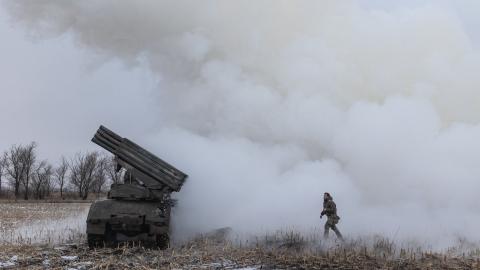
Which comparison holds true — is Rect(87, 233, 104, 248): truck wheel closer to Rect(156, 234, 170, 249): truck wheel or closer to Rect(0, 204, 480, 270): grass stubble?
Rect(0, 204, 480, 270): grass stubble

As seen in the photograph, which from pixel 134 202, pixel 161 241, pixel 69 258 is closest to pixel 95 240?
pixel 134 202

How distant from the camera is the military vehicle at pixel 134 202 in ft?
41.8

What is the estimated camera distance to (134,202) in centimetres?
1342

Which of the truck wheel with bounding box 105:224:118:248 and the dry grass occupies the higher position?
the truck wheel with bounding box 105:224:118:248

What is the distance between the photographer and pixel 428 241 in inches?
563

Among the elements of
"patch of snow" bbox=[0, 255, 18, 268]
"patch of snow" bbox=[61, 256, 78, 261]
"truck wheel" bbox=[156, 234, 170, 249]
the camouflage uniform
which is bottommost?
"patch of snow" bbox=[0, 255, 18, 268]

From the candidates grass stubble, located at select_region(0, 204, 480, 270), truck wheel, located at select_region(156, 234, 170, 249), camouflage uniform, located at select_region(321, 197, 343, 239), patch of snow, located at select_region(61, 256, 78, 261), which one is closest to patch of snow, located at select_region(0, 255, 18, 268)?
grass stubble, located at select_region(0, 204, 480, 270)

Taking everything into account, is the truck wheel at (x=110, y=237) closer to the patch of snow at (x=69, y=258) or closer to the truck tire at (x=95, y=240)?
the truck tire at (x=95, y=240)

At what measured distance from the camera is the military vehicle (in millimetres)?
12727

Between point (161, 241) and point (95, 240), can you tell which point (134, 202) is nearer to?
point (161, 241)

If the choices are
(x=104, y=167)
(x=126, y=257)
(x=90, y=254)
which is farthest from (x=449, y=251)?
(x=104, y=167)

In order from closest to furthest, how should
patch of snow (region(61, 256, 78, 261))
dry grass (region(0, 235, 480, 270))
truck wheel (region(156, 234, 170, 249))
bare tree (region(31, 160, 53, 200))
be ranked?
dry grass (region(0, 235, 480, 270)) < patch of snow (region(61, 256, 78, 261)) < truck wheel (region(156, 234, 170, 249)) < bare tree (region(31, 160, 53, 200))

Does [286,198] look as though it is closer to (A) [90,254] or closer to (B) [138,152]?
(B) [138,152]

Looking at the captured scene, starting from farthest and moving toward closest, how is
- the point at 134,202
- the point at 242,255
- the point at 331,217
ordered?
the point at 331,217 → the point at 134,202 → the point at 242,255
